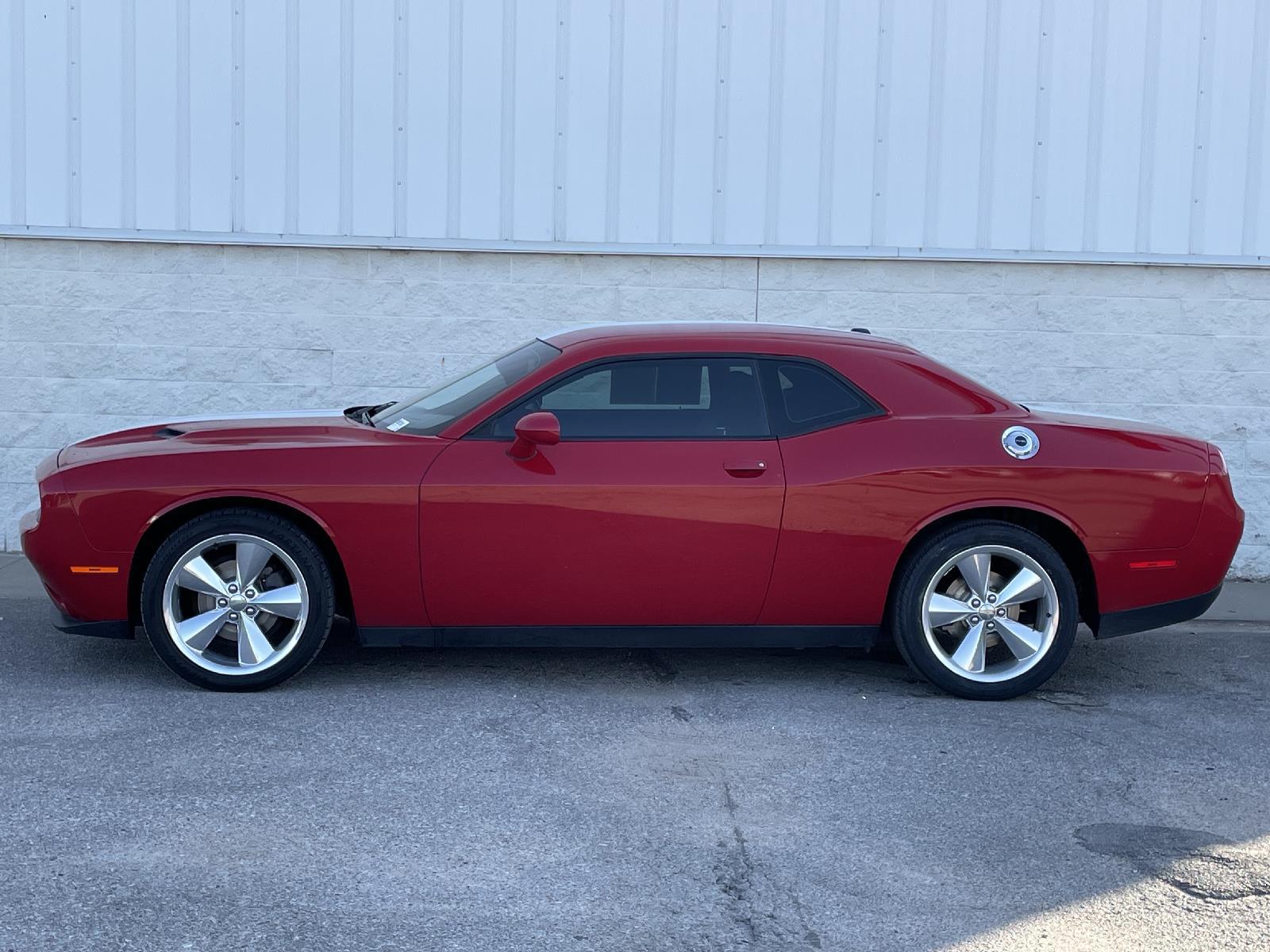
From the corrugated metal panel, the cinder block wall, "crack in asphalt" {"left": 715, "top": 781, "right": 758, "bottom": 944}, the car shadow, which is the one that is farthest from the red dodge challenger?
the corrugated metal panel

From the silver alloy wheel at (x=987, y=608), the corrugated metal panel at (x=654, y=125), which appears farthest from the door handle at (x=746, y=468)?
the corrugated metal panel at (x=654, y=125)

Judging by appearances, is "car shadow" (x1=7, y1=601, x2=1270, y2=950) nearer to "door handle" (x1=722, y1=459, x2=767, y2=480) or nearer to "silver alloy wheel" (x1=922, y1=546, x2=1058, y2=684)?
"silver alloy wheel" (x1=922, y1=546, x2=1058, y2=684)

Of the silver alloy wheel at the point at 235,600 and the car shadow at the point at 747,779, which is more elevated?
the silver alloy wheel at the point at 235,600

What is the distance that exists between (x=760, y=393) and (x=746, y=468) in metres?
0.37

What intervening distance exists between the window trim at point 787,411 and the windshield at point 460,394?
36.9 inches

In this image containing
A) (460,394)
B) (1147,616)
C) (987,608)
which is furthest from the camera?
(460,394)

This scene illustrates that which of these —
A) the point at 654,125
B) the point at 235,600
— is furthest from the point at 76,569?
the point at 654,125

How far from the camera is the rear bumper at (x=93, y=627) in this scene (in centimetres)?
600

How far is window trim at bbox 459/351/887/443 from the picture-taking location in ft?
20.0

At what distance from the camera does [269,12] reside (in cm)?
932

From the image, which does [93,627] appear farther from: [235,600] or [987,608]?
[987,608]

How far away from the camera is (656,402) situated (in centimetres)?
623

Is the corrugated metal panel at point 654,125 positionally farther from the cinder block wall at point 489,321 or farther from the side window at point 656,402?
the side window at point 656,402

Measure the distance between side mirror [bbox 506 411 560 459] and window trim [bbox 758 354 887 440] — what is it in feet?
3.03
